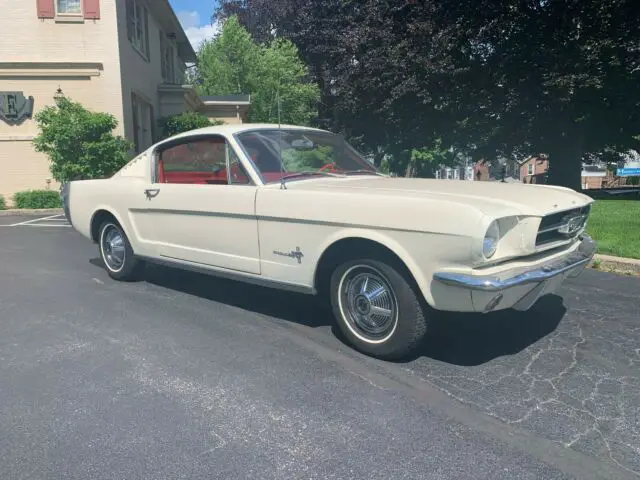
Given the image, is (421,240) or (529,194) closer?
(421,240)

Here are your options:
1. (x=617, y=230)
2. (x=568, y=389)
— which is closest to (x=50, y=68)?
(x=617, y=230)

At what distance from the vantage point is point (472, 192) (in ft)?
11.9

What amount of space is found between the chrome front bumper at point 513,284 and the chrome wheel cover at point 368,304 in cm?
44

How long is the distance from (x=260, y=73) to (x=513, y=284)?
76.6 feet

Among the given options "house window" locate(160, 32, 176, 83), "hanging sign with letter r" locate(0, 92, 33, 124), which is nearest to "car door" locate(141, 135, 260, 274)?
"hanging sign with letter r" locate(0, 92, 33, 124)

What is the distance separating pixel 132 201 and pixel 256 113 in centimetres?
1987

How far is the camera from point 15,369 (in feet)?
11.4

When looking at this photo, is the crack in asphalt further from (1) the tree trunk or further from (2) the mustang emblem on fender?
(1) the tree trunk

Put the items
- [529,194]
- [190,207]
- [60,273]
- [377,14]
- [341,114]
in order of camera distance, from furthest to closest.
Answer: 1. [341,114]
2. [377,14]
3. [60,273]
4. [190,207]
5. [529,194]

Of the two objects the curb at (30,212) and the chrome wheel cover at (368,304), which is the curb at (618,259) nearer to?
the chrome wheel cover at (368,304)

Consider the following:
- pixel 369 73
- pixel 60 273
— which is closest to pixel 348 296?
pixel 60 273

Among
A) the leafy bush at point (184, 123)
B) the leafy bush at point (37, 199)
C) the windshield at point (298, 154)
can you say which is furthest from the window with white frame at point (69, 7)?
the windshield at point (298, 154)

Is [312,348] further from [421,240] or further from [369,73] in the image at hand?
[369,73]

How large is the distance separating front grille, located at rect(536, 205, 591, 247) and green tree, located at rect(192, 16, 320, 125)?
18.5m
